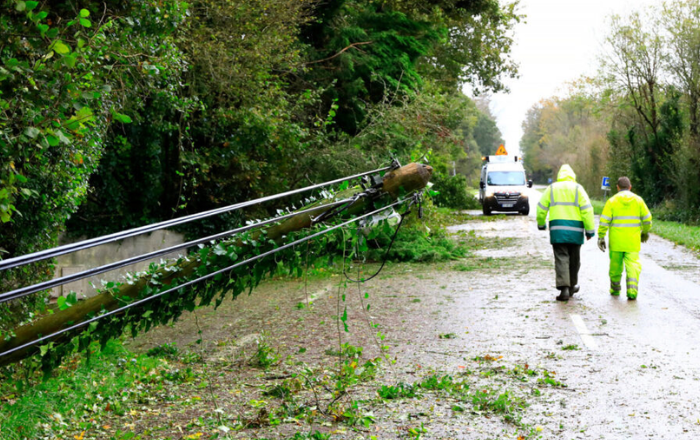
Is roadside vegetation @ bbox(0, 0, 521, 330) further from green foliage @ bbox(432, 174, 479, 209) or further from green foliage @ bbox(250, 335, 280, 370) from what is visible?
green foliage @ bbox(432, 174, 479, 209)

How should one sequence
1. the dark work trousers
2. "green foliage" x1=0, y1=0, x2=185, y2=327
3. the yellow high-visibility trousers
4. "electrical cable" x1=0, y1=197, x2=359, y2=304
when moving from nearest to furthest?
"electrical cable" x1=0, y1=197, x2=359, y2=304 → "green foliage" x1=0, y1=0, x2=185, y2=327 → the yellow high-visibility trousers → the dark work trousers

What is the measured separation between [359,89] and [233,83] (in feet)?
18.6

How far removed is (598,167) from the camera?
164 feet

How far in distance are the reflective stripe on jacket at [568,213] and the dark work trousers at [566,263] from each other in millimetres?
149

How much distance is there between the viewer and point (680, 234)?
22469 millimetres

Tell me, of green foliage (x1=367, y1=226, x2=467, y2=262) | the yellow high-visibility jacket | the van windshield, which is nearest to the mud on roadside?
the yellow high-visibility jacket

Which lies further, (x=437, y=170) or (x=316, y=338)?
(x=437, y=170)

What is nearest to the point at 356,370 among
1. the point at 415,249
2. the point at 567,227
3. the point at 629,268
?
the point at 567,227

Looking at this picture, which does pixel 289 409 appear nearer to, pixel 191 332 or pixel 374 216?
pixel 374 216

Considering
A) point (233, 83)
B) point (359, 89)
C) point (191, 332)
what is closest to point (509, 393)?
point (191, 332)

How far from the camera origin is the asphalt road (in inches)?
221

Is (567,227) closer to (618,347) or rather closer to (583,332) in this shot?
(583,332)

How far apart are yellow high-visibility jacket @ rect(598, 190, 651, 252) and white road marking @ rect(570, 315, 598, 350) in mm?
1861

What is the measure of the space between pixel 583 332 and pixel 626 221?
298 centimetres
